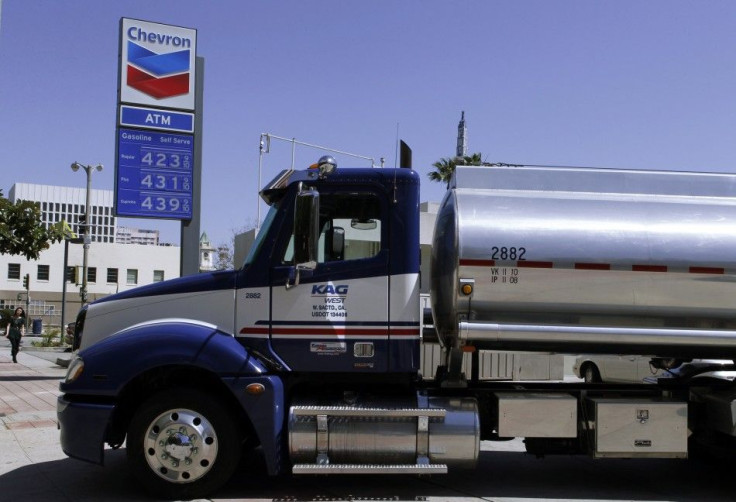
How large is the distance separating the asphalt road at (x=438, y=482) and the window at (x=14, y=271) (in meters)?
60.1

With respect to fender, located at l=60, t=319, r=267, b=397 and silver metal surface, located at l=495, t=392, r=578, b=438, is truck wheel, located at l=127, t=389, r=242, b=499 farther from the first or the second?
silver metal surface, located at l=495, t=392, r=578, b=438

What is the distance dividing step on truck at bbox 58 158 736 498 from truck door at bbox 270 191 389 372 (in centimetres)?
1

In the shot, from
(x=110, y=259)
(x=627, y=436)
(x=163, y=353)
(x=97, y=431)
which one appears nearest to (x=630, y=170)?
(x=627, y=436)

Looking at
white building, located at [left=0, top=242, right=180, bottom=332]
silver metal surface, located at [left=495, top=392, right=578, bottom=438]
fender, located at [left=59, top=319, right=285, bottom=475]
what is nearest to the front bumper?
fender, located at [left=59, top=319, right=285, bottom=475]

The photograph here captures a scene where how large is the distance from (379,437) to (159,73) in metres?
12.6

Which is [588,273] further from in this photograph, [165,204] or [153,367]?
[165,204]

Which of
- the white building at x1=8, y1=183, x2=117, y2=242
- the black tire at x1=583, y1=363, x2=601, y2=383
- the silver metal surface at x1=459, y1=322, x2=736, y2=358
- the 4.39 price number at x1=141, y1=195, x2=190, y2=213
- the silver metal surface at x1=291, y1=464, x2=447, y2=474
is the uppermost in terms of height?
the white building at x1=8, y1=183, x2=117, y2=242

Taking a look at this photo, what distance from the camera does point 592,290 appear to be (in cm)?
659

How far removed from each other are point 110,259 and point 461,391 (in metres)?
64.4

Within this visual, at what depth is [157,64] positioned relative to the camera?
661 inches

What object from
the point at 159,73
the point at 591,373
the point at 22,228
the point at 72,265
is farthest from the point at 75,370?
the point at 72,265

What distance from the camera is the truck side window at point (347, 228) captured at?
22.5 ft

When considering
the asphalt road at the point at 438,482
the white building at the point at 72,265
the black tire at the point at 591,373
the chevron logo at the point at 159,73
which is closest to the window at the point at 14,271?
the white building at the point at 72,265

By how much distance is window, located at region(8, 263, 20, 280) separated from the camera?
63375 millimetres
